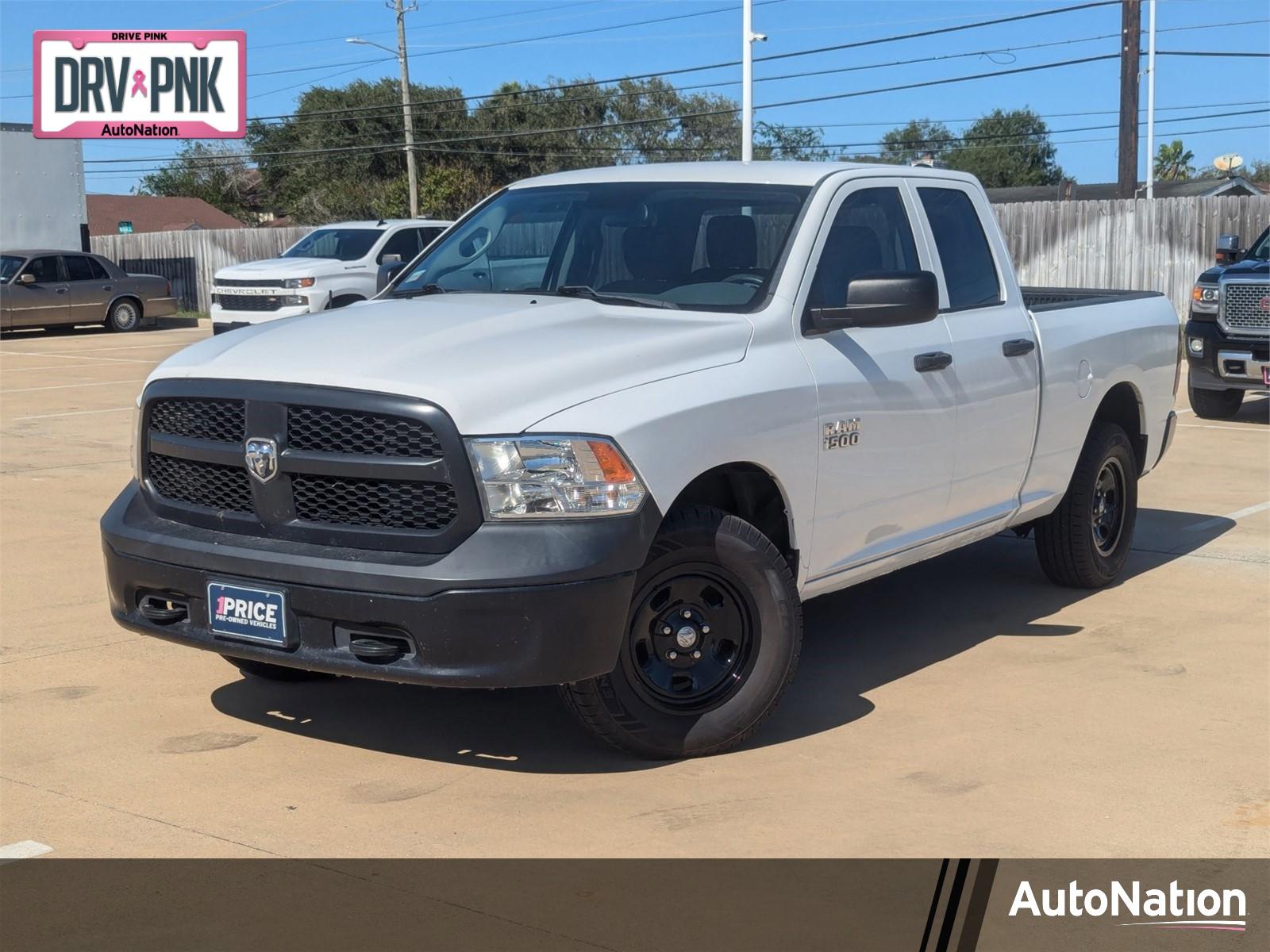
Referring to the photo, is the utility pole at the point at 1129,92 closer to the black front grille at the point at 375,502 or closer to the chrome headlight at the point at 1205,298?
the chrome headlight at the point at 1205,298

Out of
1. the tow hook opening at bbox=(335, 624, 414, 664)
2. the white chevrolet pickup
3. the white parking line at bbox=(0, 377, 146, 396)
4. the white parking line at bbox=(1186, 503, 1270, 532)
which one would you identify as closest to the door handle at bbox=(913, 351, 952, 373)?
the white chevrolet pickup

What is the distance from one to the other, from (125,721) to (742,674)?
2193mm

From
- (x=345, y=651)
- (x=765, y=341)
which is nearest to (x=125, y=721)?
(x=345, y=651)

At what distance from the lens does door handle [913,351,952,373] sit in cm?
604

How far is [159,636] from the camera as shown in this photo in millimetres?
5105

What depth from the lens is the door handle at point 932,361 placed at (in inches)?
A: 238

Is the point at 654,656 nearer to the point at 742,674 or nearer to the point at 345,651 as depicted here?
the point at 742,674

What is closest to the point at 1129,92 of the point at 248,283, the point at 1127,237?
the point at 1127,237

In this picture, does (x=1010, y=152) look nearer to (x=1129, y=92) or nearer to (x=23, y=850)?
(x=1129, y=92)

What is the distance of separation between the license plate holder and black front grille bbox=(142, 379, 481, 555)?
0.64 ft

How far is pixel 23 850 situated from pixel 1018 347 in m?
→ 4.35

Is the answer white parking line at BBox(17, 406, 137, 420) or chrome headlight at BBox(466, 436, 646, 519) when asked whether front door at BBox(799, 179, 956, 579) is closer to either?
chrome headlight at BBox(466, 436, 646, 519)

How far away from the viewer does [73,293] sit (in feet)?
90.8

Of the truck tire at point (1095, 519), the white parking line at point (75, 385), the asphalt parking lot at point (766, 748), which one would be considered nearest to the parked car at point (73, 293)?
the white parking line at point (75, 385)
